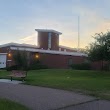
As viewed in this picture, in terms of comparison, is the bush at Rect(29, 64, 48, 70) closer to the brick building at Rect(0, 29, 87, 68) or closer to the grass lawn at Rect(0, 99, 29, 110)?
the brick building at Rect(0, 29, 87, 68)

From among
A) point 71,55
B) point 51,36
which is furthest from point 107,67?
point 51,36

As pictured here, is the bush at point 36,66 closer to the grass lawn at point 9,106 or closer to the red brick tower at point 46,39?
the red brick tower at point 46,39

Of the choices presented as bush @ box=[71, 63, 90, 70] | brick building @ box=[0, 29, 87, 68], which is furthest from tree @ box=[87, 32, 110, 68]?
brick building @ box=[0, 29, 87, 68]

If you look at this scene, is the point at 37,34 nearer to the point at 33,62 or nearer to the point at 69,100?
the point at 33,62

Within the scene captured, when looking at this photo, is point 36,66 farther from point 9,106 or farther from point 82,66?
point 9,106

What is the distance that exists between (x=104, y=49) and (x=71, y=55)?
Answer: 20.0m

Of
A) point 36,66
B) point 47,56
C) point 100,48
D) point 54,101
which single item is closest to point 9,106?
point 54,101

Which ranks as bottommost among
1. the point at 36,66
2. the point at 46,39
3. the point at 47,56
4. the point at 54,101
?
the point at 54,101

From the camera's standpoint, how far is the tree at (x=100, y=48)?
36281mm

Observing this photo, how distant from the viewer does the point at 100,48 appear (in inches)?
1437

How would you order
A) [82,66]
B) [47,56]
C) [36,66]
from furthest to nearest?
[47,56] < [82,66] < [36,66]

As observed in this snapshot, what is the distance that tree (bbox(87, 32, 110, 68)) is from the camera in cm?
3628

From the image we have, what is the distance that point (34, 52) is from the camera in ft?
181

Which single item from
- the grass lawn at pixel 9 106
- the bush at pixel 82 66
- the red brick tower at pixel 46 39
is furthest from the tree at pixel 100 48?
the red brick tower at pixel 46 39
